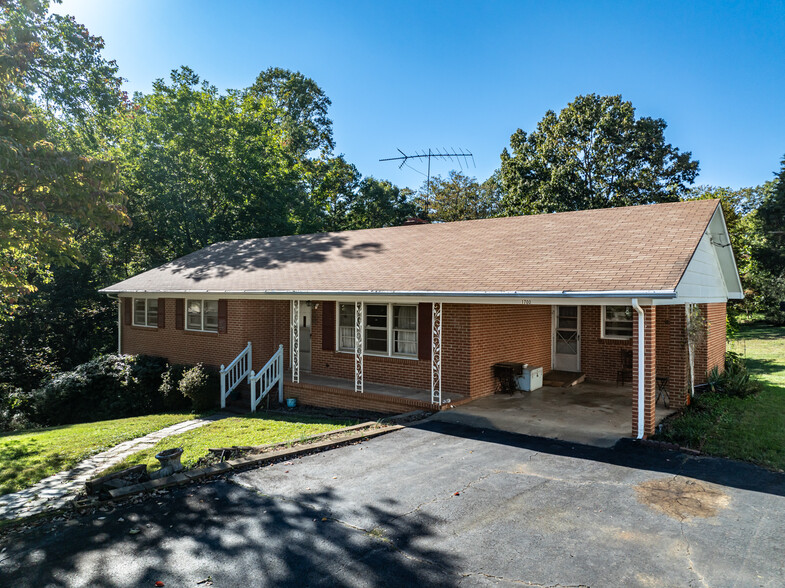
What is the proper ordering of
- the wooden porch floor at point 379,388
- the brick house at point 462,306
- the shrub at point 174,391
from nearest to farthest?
the brick house at point 462,306 → the wooden porch floor at point 379,388 → the shrub at point 174,391

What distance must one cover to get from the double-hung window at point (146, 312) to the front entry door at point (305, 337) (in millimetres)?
A: 5976

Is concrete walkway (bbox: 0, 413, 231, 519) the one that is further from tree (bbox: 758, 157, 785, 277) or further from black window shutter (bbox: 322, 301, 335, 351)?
→ tree (bbox: 758, 157, 785, 277)

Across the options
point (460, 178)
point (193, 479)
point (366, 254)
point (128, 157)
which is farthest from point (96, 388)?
point (460, 178)

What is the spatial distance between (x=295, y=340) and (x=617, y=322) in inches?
329

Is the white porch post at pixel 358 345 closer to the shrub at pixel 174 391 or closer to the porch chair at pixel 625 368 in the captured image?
the shrub at pixel 174 391

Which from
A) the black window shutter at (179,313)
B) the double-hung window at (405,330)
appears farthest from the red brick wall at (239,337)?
the double-hung window at (405,330)

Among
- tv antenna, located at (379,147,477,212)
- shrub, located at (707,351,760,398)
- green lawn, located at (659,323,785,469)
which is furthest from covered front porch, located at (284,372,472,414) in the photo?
tv antenna, located at (379,147,477,212)

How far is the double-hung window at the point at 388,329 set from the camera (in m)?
11.5

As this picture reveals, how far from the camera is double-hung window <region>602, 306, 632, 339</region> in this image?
1236 cm

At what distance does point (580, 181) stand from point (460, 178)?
12741 mm

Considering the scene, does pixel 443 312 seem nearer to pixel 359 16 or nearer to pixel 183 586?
pixel 183 586

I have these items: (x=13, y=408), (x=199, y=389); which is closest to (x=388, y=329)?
(x=199, y=389)

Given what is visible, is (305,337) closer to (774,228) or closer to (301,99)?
(301,99)

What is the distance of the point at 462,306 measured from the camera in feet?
34.3
